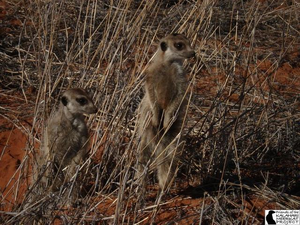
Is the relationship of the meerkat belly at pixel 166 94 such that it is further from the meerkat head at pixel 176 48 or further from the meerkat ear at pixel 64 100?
A: the meerkat ear at pixel 64 100

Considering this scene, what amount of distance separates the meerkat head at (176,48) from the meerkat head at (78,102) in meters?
0.86

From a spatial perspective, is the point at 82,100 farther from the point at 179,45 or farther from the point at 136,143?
the point at 179,45

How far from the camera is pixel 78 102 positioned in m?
4.37

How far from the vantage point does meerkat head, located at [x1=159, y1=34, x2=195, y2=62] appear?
450 centimetres

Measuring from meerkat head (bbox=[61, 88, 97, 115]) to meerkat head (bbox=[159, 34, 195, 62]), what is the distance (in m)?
0.86

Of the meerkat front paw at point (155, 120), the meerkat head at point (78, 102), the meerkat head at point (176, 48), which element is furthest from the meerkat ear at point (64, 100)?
the meerkat head at point (176, 48)

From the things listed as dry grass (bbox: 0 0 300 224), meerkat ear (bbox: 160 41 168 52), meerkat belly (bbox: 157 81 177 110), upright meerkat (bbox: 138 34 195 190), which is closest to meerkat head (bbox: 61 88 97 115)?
dry grass (bbox: 0 0 300 224)

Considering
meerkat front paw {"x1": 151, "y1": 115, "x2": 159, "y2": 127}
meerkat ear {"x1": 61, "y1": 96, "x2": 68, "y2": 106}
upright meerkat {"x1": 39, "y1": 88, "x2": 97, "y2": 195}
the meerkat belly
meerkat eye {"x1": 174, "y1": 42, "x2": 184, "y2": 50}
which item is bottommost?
upright meerkat {"x1": 39, "y1": 88, "x2": 97, "y2": 195}

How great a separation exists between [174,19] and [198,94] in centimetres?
176

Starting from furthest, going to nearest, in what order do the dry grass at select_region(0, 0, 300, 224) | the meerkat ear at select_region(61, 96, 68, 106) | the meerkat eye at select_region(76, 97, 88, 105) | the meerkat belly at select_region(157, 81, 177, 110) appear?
1. the meerkat belly at select_region(157, 81, 177, 110)
2. the meerkat ear at select_region(61, 96, 68, 106)
3. the meerkat eye at select_region(76, 97, 88, 105)
4. the dry grass at select_region(0, 0, 300, 224)

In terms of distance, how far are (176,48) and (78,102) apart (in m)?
0.99

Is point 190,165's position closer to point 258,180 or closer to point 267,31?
point 258,180

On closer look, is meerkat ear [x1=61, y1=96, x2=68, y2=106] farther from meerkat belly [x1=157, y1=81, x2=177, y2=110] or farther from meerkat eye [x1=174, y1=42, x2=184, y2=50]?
meerkat eye [x1=174, y1=42, x2=184, y2=50]

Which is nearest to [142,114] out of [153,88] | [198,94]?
[153,88]
